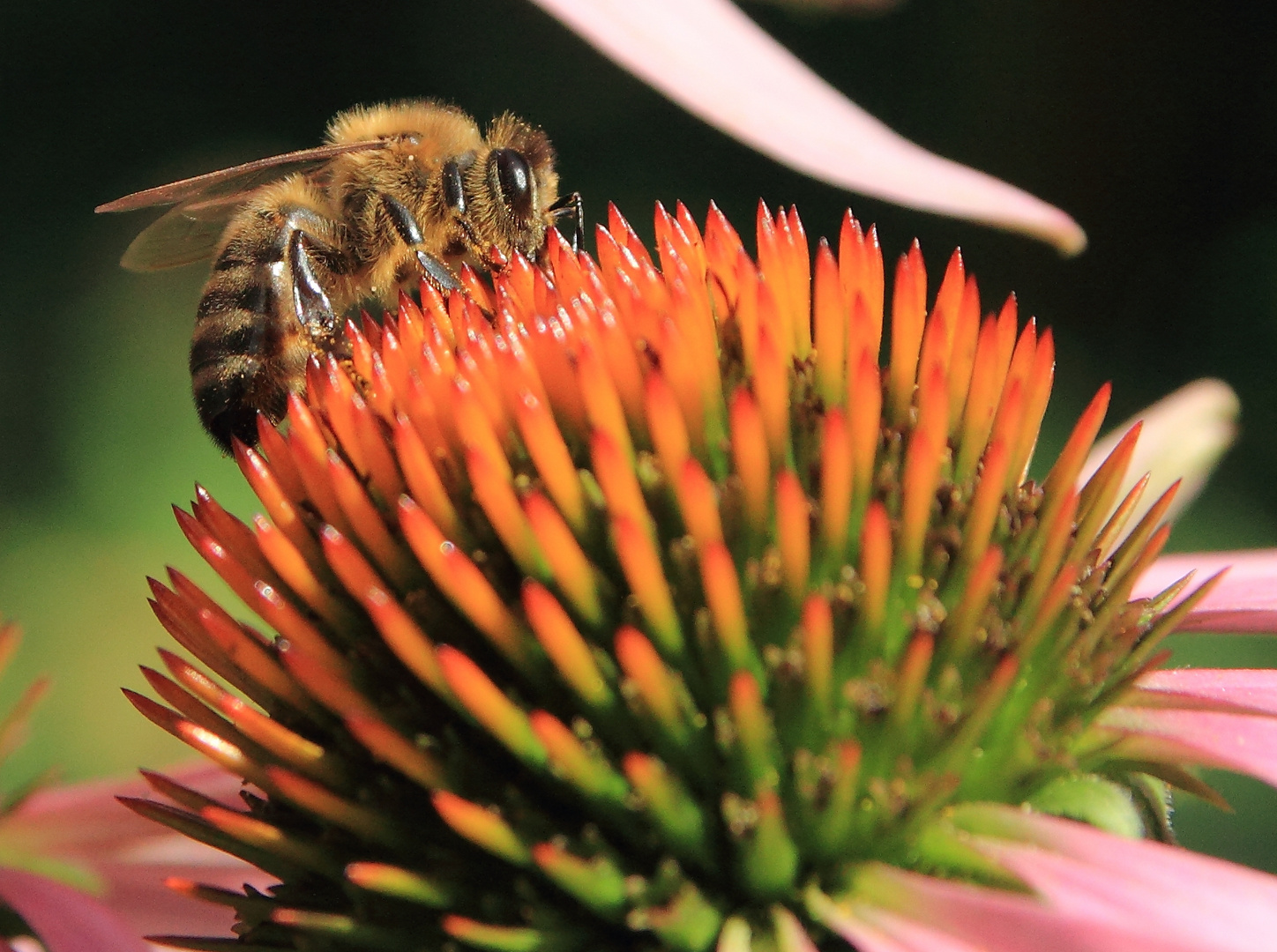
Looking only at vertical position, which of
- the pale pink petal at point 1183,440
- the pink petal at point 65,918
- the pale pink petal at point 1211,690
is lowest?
the pink petal at point 65,918

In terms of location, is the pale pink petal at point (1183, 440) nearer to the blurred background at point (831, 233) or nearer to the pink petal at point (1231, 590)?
the pink petal at point (1231, 590)

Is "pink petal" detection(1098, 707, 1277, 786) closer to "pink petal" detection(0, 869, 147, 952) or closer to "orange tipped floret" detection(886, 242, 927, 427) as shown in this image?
"orange tipped floret" detection(886, 242, 927, 427)

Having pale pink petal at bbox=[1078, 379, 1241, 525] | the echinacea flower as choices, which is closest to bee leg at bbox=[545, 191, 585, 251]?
the echinacea flower

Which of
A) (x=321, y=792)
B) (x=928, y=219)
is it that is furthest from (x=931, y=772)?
(x=928, y=219)

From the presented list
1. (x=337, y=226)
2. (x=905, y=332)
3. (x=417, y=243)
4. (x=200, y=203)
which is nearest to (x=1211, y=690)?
(x=905, y=332)

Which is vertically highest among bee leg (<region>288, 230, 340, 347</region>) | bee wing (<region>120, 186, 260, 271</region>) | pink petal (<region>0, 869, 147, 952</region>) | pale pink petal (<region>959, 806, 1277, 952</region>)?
→ bee wing (<region>120, 186, 260, 271</region>)

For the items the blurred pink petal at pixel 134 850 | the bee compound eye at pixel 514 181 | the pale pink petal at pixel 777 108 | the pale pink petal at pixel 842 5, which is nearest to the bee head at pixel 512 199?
the bee compound eye at pixel 514 181

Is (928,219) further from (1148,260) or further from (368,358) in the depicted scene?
(368,358)
